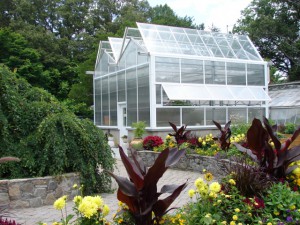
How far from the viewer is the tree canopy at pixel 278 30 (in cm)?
2383

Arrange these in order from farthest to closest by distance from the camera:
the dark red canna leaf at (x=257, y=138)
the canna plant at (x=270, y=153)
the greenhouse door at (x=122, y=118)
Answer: the greenhouse door at (x=122, y=118), the dark red canna leaf at (x=257, y=138), the canna plant at (x=270, y=153)

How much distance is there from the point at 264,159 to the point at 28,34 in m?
23.9

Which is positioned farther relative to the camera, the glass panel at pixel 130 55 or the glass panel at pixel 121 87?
the glass panel at pixel 121 87

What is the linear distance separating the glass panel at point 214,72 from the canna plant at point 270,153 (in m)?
10.1

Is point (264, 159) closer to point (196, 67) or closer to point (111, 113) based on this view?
point (196, 67)

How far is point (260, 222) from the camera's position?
9.27ft

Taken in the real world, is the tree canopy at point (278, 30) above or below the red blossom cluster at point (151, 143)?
above

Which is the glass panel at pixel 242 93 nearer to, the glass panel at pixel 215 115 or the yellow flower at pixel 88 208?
the glass panel at pixel 215 115

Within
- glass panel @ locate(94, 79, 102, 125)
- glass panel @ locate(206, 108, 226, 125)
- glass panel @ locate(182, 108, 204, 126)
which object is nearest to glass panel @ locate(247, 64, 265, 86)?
glass panel @ locate(206, 108, 226, 125)

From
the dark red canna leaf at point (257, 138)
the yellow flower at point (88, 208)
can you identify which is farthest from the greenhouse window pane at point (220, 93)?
the yellow flower at point (88, 208)

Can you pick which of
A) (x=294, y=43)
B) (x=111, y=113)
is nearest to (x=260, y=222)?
(x=111, y=113)

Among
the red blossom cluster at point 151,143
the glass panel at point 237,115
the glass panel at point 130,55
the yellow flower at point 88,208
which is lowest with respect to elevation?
the red blossom cluster at point 151,143

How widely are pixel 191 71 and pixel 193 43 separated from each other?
1.56 m

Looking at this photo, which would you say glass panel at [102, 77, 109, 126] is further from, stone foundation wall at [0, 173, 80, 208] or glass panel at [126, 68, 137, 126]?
stone foundation wall at [0, 173, 80, 208]
